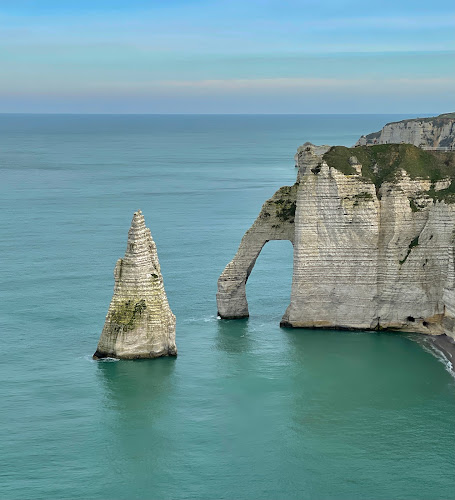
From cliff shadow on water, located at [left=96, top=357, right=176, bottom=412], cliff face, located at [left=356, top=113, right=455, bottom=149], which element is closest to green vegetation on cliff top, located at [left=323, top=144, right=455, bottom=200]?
cliff shadow on water, located at [left=96, top=357, right=176, bottom=412]

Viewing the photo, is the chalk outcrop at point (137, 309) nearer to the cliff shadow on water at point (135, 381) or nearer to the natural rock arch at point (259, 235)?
the cliff shadow on water at point (135, 381)

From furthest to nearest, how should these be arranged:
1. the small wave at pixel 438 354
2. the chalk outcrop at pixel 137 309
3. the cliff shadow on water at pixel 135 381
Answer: the small wave at pixel 438 354 → the chalk outcrop at pixel 137 309 → the cliff shadow on water at pixel 135 381

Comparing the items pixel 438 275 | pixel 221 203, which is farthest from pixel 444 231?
pixel 221 203

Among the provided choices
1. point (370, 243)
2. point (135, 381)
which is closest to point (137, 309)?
point (135, 381)

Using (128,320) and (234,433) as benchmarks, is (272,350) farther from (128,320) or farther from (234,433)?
(234,433)

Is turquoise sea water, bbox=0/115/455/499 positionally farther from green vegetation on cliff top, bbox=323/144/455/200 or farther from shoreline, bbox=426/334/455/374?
green vegetation on cliff top, bbox=323/144/455/200

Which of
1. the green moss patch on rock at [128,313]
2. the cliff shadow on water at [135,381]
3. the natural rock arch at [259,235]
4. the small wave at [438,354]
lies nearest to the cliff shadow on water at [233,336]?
the natural rock arch at [259,235]
